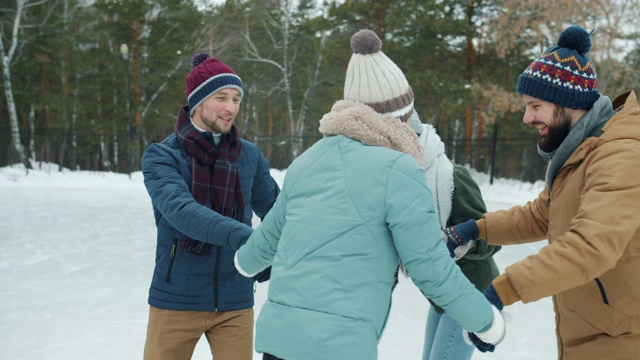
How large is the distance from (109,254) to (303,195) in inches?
224

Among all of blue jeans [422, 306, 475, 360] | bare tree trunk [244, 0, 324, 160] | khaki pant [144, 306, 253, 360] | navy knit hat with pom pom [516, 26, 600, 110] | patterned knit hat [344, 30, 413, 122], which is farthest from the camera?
bare tree trunk [244, 0, 324, 160]

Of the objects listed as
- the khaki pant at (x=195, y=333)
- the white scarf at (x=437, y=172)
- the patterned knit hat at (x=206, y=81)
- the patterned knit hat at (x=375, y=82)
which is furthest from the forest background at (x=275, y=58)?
the patterned knit hat at (x=375, y=82)

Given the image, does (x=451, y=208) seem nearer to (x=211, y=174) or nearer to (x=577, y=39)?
(x=577, y=39)

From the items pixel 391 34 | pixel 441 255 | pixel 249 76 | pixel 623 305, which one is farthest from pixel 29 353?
pixel 249 76

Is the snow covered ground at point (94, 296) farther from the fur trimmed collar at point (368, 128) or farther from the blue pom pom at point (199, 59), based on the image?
the blue pom pom at point (199, 59)

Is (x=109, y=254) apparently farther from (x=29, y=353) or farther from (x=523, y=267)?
(x=523, y=267)

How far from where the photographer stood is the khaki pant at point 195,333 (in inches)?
83.1

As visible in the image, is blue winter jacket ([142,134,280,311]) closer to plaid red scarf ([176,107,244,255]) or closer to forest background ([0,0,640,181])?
plaid red scarf ([176,107,244,255])

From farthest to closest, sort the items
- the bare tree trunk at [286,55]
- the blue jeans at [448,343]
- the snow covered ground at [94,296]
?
the bare tree trunk at [286,55]
the snow covered ground at [94,296]
the blue jeans at [448,343]

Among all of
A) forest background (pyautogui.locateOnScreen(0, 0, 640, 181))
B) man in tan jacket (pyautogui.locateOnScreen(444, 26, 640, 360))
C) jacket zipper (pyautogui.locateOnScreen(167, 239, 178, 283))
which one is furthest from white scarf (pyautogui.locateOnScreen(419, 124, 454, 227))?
forest background (pyautogui.locateOnScreen(0, 0, 640, 181))

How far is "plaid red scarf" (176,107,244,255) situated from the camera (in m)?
2.14

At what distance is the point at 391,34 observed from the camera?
19.7 metres

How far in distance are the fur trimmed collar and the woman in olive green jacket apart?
57 cm

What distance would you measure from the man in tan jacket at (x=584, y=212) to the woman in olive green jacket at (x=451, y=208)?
0.35 meters
